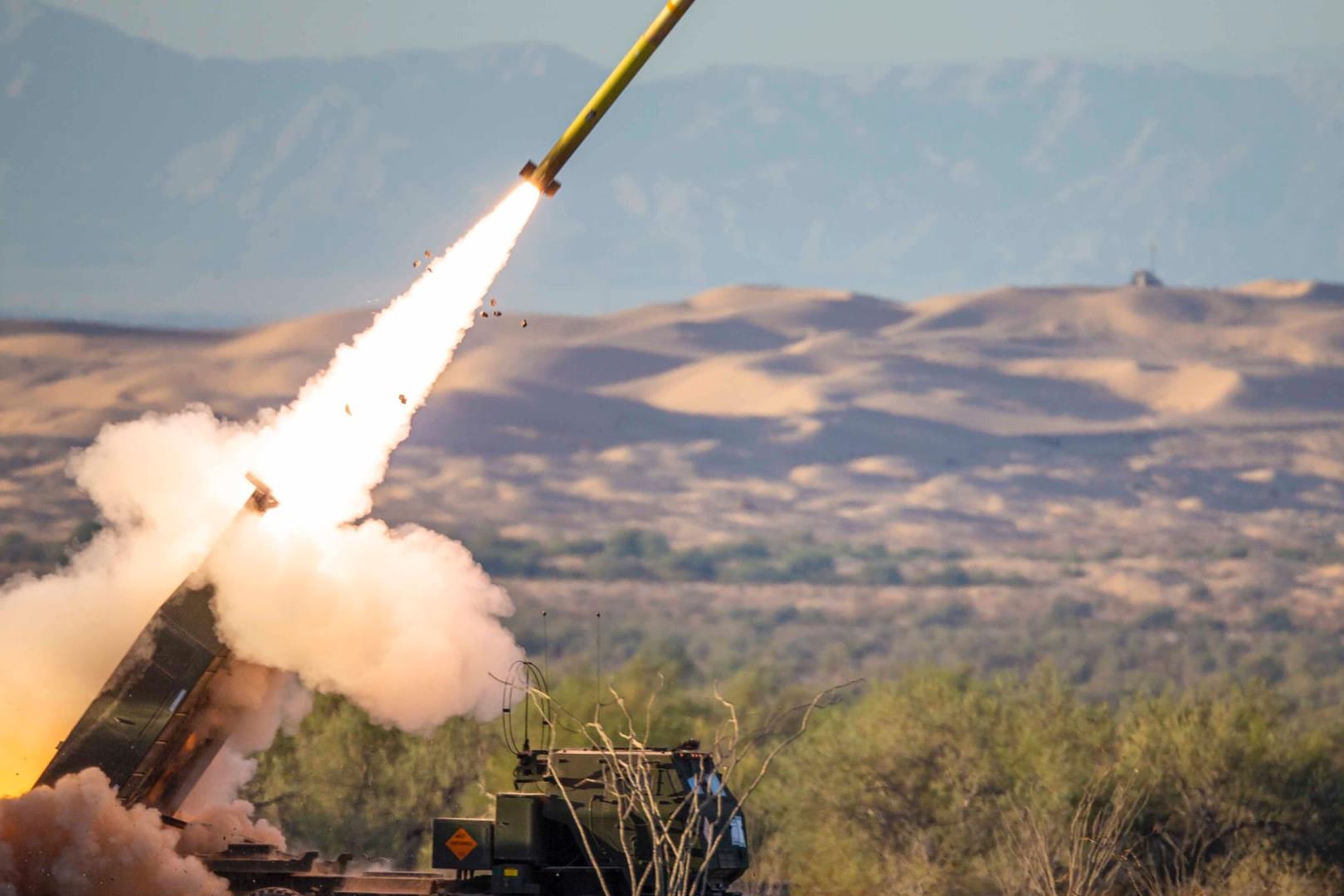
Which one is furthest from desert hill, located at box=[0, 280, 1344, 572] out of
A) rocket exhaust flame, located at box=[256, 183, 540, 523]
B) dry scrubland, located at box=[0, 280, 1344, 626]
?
rocket exhaust flame, located at box=[256, 183, 540, 523]

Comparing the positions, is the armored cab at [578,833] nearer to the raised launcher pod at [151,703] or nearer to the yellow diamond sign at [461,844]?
the yellow diamond sign at [461,844]

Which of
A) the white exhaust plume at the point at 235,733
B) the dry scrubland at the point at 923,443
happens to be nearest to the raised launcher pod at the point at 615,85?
the white exhaust plume at the point at 235,733

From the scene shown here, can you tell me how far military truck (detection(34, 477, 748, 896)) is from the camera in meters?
26.2

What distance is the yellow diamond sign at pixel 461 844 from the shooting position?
26281 mm

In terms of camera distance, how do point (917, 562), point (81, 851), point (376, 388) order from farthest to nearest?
point (917, 562), point (376, 388), point (81, 851)

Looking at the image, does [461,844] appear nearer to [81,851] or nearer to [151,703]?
[151,703]

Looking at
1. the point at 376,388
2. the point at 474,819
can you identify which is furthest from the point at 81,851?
the point at 376,388

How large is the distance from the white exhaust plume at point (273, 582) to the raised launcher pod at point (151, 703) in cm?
38

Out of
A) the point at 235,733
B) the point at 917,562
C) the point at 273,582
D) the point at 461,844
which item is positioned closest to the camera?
the point at 461,844

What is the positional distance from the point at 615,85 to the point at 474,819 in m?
9.51

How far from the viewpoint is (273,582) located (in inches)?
1090

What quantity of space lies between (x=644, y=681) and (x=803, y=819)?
8168 mm

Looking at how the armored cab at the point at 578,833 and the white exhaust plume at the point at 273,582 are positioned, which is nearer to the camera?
the armored cab at the point at 578,833

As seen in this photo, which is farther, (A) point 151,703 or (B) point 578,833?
(A) point 151,703
